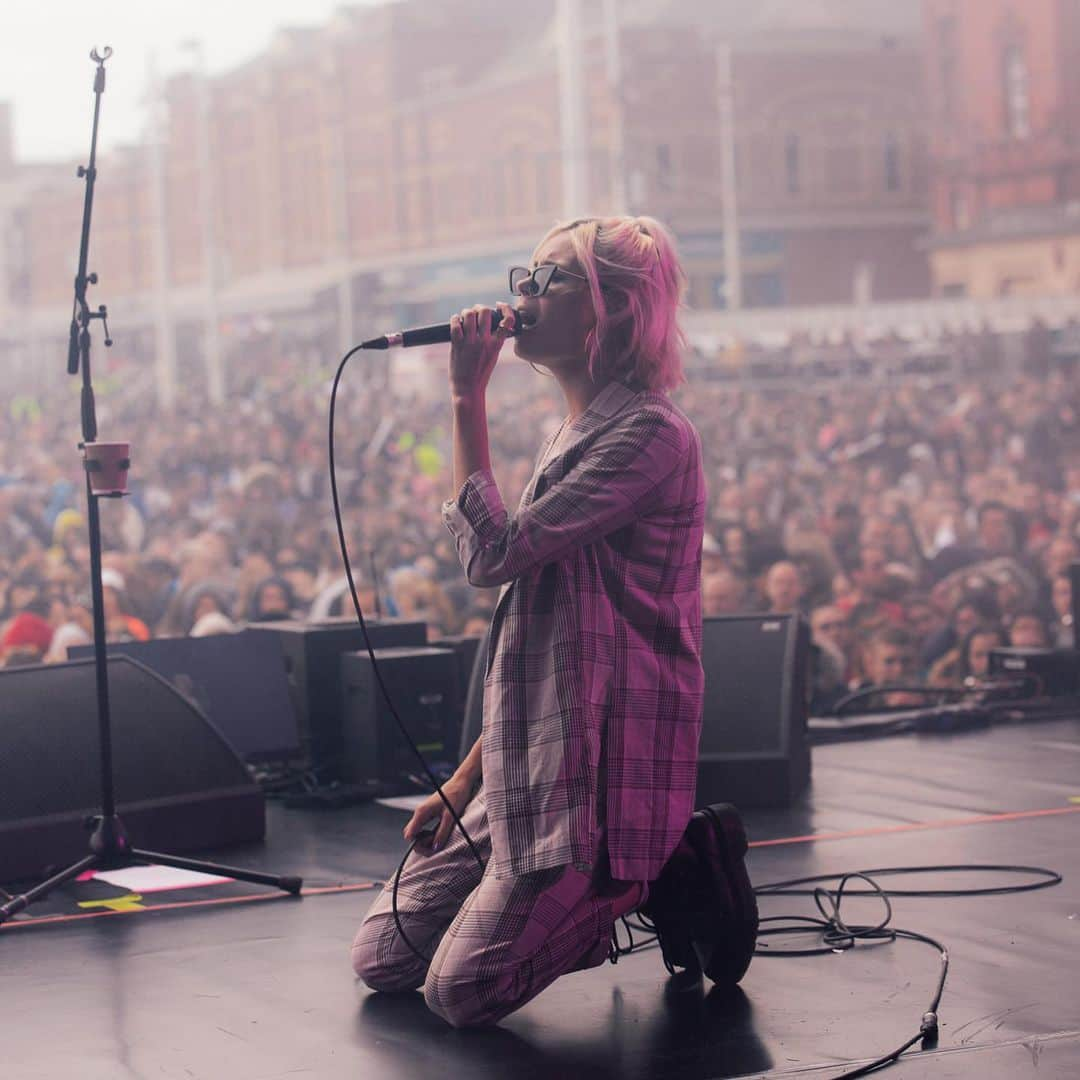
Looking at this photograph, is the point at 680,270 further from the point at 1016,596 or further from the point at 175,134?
the point at 175,134

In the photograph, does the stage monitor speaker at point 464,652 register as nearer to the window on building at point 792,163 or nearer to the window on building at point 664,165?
the window on building at point 664,165

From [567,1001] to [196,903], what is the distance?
1.35 meters

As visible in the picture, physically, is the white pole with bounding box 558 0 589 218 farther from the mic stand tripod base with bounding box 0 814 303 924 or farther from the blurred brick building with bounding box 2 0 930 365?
the blurred brick building with bounding box 2 0 930 365

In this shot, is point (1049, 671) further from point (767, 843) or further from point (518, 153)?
point (518, 153)

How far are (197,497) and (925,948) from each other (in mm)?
10369

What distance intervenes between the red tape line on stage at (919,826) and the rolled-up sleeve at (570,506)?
6.74 feet

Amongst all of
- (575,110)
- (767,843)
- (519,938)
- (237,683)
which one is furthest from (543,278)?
(575,110)

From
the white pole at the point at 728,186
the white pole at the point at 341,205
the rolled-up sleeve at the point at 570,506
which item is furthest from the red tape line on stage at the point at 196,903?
the white pole at the point at 341,205

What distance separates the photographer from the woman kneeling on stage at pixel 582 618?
345cm

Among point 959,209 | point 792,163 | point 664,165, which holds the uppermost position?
point 792,163

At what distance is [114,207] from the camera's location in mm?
62000

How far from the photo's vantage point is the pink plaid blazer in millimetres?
3445

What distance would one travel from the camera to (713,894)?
3717mm

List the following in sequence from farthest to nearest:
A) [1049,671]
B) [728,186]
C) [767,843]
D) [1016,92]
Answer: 1. [1016,92]
2. [728,186]
3. [1049,671]
4. [767,843]
